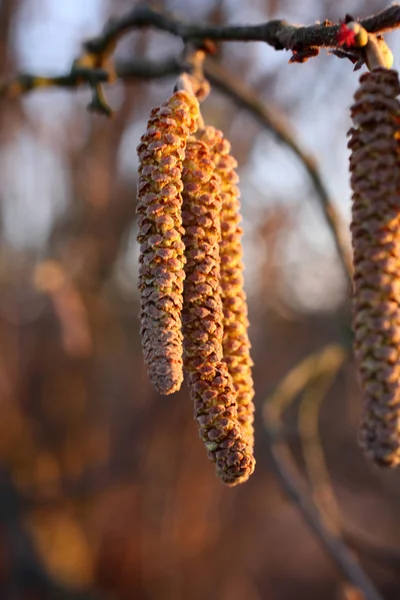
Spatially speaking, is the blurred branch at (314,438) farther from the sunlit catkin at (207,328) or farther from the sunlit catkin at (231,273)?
the sunlit catkin at (207,328)

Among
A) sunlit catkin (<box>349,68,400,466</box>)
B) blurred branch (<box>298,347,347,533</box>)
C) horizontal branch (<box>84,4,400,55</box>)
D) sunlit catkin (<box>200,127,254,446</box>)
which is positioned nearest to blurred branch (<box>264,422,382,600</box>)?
blurred branch (<box>298,347,347,533</box>)

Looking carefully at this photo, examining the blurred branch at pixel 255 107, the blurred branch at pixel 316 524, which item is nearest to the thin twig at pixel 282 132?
the blurred branch at pixel 255 107

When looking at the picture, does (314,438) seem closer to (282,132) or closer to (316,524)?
(316,524)

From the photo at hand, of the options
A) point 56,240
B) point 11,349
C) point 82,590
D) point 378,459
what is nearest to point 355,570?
point 378,459

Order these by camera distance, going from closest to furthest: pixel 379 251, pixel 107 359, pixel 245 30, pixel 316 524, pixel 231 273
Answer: pixel 379 251 < pixel 231 273 < pixel 245 30 < pixel 316 524 < pixel 107 359

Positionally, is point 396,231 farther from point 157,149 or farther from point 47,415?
point 47,415

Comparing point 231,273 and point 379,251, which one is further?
point 231,273

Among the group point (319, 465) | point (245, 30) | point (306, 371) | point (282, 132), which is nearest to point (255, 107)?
point (282, 132)

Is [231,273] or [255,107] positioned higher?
[255,107]

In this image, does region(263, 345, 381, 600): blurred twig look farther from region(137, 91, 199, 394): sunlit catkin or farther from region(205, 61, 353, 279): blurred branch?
region(137, 91, 199, 394): sunlit catkin
